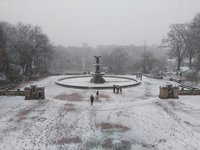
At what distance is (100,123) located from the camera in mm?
15023

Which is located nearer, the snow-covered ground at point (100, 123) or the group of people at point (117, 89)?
the snow-covered ground at point (100, 123)

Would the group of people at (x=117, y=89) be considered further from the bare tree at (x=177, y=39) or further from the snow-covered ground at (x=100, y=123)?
the bare tree at (x=177, y=39)

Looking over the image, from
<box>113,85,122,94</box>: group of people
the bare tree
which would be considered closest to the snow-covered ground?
<box>113,85,122,94</box>: group of people

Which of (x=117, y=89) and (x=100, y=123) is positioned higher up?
(x=117, y=89)

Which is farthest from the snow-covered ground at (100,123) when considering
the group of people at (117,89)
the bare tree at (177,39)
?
the bare tree at (177,39)

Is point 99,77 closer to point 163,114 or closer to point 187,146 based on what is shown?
point 163,114

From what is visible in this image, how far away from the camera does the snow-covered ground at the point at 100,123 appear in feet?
38.8

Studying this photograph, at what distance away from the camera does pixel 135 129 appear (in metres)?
13.9

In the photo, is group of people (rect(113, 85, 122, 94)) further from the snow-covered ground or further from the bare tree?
the bare tree

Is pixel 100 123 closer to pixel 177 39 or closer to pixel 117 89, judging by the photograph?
pixel 117 89

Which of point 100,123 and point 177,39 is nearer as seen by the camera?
point 100,123

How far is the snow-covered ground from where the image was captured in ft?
38.8

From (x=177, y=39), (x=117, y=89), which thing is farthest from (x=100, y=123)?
(x=177, y=39)

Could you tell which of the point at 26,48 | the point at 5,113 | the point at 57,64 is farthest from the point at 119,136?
the point at 57,64
